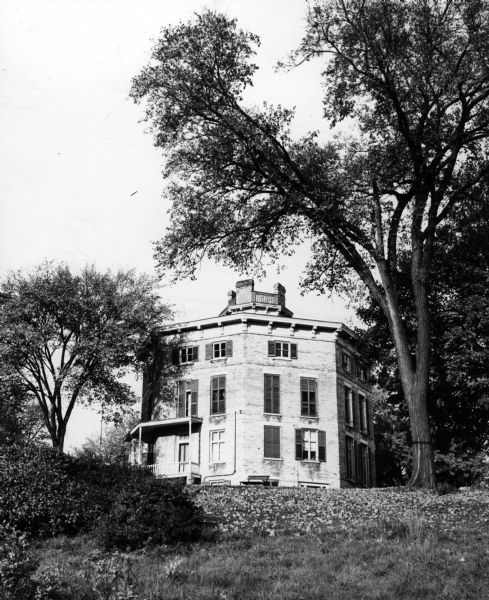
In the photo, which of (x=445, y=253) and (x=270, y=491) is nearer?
(x=270, y=491)

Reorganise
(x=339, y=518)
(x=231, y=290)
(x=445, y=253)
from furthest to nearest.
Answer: (x=231, y=290)
(x=445, y=253)
(x=339, y=518)

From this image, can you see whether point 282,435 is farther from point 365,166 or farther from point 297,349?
point 365,166

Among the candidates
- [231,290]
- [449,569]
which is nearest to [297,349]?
[231,290]

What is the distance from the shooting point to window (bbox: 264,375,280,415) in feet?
174

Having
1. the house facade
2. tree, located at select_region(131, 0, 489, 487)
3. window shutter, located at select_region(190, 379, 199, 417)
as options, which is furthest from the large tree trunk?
window shutter, located at select_region(190, 379, 199, 417)

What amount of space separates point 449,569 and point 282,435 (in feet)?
131

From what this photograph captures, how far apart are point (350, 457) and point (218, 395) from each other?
1019 centimetres

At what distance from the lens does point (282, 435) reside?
52594 mm

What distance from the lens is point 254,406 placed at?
174ft

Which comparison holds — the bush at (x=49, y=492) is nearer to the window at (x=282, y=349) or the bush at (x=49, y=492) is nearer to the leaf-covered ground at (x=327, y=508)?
the leaf-covered ground at (x=327, y=508)

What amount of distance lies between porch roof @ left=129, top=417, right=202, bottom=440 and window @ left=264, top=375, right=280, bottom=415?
4.71 metres

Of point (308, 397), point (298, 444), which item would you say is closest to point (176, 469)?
point (298, 444)

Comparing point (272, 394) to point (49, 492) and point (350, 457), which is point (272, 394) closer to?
point (350, 457)

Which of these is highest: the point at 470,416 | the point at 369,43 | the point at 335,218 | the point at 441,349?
the point at 369,43
